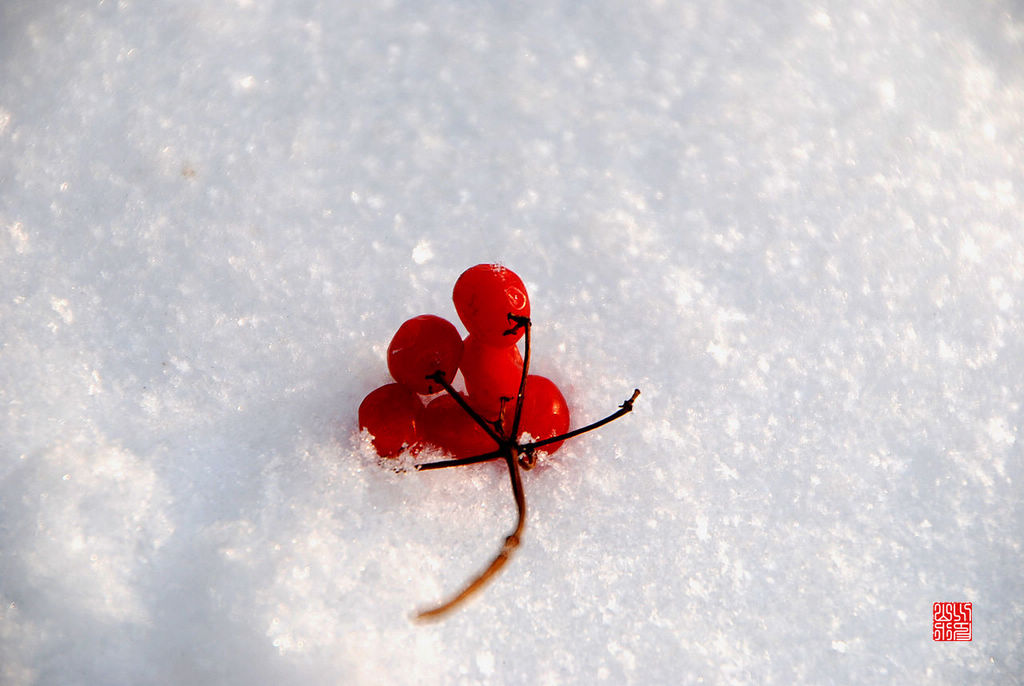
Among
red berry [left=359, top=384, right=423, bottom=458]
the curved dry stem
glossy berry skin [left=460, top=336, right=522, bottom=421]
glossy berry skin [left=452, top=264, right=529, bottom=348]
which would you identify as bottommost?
the curved dry stem

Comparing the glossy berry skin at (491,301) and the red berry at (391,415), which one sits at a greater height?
the glossy berry skin at (491,301)

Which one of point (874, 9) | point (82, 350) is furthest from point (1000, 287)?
point (82, 350)

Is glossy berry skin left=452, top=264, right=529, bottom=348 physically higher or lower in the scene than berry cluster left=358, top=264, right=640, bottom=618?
higher

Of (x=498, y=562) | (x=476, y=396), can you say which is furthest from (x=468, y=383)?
(x=498, y=562)

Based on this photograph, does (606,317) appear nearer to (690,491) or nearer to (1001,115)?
(690,491)

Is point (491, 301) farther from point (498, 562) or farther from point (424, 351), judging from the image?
point (498, 562)
